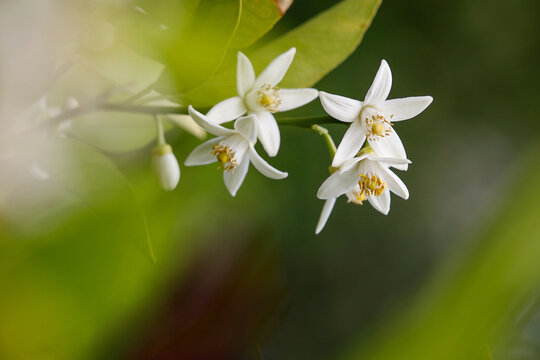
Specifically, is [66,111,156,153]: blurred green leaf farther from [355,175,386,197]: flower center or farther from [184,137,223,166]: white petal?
[355,175,386,197]: flower center

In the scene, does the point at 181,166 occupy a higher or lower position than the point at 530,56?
lower

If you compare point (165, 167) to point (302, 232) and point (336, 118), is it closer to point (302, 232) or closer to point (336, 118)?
point (336, 118)

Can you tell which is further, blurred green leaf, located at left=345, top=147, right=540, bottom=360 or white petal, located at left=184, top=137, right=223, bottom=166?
white petal, located at left=184, top=137, right=223, bottom=166

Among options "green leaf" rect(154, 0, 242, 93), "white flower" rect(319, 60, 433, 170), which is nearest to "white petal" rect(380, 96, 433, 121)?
"white flower" rect(319, 60, 433, 170)

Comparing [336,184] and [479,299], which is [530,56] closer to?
[336,184]

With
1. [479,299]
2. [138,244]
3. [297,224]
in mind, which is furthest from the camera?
[297,224]

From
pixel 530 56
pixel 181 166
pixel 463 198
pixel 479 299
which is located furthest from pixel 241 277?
pixel 530 56

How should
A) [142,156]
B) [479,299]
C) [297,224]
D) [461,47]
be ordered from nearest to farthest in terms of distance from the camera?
[479,299], [142,156], [297,224], [461,47]
